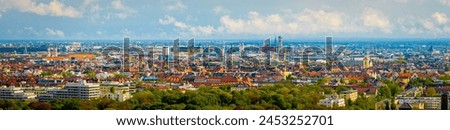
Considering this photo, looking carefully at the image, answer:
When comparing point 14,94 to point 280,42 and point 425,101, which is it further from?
point 280,42

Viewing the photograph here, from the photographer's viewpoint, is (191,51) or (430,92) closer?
(430,92)

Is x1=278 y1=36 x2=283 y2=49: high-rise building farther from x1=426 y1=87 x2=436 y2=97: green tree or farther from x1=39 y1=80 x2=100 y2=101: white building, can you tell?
x1=39 y1=80 x2=100 y2=101: white building

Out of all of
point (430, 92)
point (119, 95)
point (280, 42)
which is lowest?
point (430, 92)

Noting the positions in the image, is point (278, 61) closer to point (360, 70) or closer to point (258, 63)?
point (258, 63)

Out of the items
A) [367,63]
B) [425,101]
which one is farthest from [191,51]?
[425,101]

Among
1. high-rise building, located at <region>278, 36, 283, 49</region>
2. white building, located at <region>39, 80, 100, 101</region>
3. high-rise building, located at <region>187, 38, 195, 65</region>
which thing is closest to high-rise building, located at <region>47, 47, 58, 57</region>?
high-rise building, located at <region>187, 38, 195, 65</region>

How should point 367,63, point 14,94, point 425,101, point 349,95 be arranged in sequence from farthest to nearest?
point 367,63, point 14,94, point 349,95, point 425,101

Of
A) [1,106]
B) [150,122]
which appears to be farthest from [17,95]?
[150,122]
